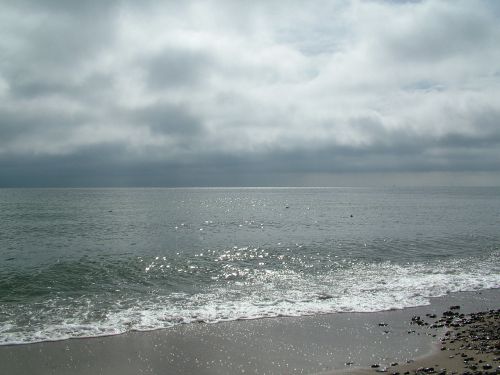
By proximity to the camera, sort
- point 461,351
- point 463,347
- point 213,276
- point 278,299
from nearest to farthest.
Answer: point 461,351
point 463,347
point 278,299
point 213,276

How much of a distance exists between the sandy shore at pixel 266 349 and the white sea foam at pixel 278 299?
1115 millimetres

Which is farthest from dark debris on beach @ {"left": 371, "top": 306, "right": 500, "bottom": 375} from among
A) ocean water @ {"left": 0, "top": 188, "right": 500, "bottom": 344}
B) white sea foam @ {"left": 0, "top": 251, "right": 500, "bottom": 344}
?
ocean water @ {"left": 0, "top": 188, "right": 500, "bottom": 344}

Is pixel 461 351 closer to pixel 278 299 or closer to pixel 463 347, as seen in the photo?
pixel 463 347

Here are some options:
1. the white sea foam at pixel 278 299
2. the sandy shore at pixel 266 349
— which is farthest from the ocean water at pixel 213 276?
the sandy shore at pixel 266 349

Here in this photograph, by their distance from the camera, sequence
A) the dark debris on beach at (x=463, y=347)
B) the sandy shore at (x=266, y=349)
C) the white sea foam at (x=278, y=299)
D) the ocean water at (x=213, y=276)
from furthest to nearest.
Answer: the ocean water at (x=213, y=276), the white sea foam at (x=278, y=299), the sandy shore at (x=266, y=349), the dark debris on beach at (x=463, y=347)

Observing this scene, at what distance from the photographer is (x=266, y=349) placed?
13.7 m

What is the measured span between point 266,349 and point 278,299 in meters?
6.68

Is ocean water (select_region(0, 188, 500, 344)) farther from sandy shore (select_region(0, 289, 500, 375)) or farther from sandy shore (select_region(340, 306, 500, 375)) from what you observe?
sandy shore (select_region(340, 306, 500, 375))

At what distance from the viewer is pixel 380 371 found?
11.8 meters

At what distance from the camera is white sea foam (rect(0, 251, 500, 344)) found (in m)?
16.2

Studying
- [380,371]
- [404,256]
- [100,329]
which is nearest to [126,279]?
[100,329]

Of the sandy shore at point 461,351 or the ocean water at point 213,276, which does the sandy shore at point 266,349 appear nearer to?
the sandy shore at point 461,351

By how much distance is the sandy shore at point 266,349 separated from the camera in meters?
12.2

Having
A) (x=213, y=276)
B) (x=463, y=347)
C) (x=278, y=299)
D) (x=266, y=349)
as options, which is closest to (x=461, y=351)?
(x=463, y=347)
